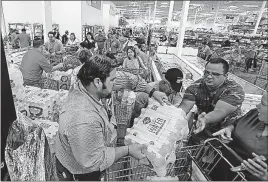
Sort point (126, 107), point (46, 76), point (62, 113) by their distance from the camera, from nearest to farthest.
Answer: point (62, 113) → point (126, 107) → point (46, 76)

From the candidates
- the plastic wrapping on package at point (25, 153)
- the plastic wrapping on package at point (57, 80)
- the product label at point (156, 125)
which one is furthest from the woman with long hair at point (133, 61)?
the plastic wrapping on package at point (25, 153)

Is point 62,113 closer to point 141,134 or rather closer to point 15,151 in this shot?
point 15,151

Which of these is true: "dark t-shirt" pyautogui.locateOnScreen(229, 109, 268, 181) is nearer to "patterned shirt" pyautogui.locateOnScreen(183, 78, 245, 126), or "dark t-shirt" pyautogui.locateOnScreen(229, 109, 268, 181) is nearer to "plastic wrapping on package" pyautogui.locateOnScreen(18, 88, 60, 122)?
"patterned shirt" pyautogui.locateOnScreen(183, 78, 245, 126)

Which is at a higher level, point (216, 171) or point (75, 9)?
point (75, 9)

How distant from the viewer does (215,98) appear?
193cm

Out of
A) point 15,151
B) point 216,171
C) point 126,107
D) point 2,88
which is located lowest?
point 216,171

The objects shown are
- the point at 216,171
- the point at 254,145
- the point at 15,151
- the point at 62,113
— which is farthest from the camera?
the point at 216,171

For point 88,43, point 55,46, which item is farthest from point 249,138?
point 55,46

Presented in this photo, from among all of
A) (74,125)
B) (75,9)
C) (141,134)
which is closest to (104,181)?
(141,134)

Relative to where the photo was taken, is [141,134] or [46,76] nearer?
[141,134]

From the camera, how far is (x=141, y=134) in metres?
1.62

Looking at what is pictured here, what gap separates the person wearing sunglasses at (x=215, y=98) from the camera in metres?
1.80

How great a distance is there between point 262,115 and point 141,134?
0.87 m

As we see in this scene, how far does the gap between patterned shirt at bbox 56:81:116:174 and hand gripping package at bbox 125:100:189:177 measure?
0.89 feet
